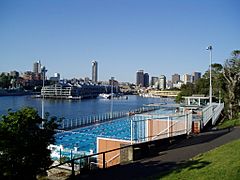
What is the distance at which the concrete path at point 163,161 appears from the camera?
33.9ft

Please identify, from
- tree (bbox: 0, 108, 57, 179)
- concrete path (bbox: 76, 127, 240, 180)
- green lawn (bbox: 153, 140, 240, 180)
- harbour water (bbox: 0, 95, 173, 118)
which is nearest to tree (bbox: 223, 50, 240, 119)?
concrete path (bbox: 76, 127, 240, 180)

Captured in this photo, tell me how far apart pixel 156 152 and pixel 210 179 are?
6148mm

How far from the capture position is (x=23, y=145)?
8.12 m

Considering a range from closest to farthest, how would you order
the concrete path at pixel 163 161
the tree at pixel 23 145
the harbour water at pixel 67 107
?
1. the tree at pixel 23 145
2. the concrete path at pixel 163 161
3. the harbour water at pixel 67 107

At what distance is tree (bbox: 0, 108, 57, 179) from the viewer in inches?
310

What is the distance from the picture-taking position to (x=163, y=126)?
19312mm

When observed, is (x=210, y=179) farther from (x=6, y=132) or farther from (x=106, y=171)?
(x=6, y=132)

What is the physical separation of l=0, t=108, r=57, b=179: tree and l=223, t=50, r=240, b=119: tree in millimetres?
25071

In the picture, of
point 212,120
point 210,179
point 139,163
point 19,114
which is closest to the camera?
point 210,179

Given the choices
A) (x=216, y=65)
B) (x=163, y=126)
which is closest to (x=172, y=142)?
(x=163, y=126)

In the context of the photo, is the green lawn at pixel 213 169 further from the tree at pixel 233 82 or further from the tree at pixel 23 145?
the tree at pixel 233 82

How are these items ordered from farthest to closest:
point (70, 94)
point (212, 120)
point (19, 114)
Answer: point (70, 94)
point (212, 120)
point (19, 114)

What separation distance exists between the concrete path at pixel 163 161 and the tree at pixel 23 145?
2.28 meters

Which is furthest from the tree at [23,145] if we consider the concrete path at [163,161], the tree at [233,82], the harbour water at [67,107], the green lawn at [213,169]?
the harbour water at [67,107]
